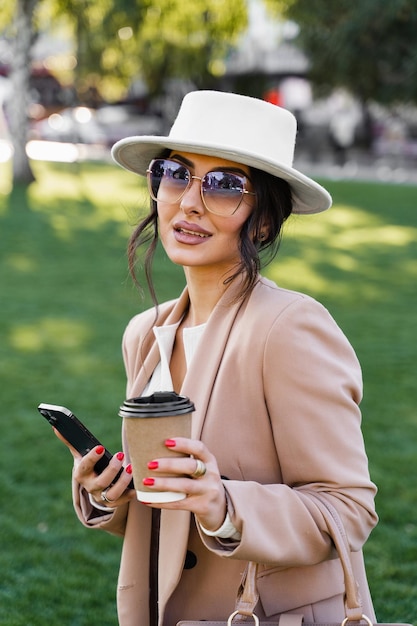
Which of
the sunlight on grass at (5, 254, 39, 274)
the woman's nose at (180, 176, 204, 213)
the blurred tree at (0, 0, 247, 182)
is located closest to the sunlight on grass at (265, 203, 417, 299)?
the sunlight on grass at (5, 254, 39, 274)

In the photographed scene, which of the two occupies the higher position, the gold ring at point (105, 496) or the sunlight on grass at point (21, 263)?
the gold ring at point (105, 496)

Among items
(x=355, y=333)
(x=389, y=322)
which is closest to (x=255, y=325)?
(x=355, y=333)

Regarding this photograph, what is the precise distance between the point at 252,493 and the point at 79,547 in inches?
122

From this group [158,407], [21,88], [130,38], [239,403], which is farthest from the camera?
[130,38]

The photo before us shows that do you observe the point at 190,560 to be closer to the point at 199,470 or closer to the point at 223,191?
the point at 199,470

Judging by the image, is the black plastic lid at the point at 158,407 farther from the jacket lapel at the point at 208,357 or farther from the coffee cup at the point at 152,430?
the jacket lapel at the point at 208,357

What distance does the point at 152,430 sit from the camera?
5.96 ft

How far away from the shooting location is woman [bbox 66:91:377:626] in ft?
6.83

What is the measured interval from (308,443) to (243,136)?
0.74m

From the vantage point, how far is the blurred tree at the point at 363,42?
75.2ft

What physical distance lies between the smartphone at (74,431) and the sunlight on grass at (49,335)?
6.43 meters

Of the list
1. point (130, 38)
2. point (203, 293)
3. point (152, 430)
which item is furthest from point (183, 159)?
point (130, 38)

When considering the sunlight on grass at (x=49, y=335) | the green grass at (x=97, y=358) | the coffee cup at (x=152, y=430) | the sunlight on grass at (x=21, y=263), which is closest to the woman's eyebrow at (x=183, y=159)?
the green grass at (x=97, y=358)

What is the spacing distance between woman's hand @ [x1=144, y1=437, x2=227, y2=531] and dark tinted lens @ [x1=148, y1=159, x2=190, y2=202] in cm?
76
